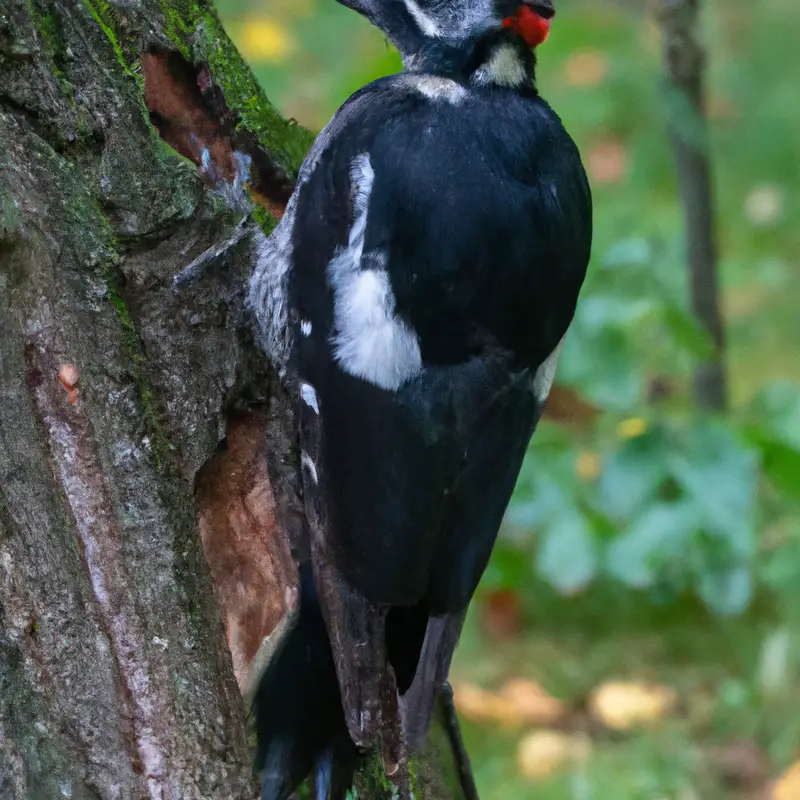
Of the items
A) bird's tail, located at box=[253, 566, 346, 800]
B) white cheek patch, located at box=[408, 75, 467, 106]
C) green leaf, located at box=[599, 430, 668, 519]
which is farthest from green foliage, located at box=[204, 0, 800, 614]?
bird's tail, located at box=[253, 566, 346, 800]

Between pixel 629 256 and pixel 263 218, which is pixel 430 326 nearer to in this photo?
pixel 263 218

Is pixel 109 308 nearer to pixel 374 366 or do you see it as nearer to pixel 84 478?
pixel 84 478

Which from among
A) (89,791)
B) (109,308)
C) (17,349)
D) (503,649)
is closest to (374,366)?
(109,308)

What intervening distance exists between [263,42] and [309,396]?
3963mm

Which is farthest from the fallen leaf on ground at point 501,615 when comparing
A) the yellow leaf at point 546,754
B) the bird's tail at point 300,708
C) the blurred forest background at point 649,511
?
the bird's tail at point 300,708

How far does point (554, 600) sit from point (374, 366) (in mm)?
2136

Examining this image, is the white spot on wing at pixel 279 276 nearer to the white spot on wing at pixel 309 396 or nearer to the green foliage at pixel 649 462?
the white spot on wing at pixel 309 396

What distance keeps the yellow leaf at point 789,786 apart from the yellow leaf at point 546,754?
496 mm

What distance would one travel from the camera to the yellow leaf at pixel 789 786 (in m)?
2.56

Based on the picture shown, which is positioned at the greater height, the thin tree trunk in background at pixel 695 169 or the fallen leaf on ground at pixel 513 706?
the thin tree trunk in background at pixel 695 169

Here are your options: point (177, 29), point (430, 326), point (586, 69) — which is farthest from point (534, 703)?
point (586, 69)

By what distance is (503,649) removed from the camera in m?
3.38

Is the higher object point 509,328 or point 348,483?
point 509,328

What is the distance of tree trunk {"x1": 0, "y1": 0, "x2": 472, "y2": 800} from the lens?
1.34 metres
